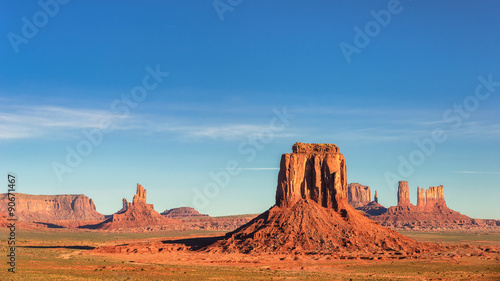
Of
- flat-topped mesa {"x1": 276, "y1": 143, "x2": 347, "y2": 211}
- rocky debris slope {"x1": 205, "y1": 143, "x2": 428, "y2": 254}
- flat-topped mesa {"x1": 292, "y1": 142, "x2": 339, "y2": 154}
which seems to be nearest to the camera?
rocky debris slope {"x1": 205, "y1": 143, "x2": 428, "y2": 254}

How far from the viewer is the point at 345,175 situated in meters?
118

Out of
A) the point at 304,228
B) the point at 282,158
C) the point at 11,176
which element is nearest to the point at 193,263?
the point at 304,228

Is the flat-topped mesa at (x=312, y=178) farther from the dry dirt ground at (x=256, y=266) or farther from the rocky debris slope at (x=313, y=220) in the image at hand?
the dry dirt ground at (x=256, y=266)

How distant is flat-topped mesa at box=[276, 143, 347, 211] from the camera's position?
11450cm

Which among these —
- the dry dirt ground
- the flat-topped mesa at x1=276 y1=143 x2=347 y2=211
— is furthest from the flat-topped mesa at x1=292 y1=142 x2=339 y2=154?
the dry dirt ground

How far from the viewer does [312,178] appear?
115500mm

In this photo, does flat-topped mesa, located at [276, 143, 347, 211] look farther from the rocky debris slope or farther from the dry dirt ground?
the dry dirt ground

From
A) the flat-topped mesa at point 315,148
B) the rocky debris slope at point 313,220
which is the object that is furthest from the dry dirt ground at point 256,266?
the flat-topped mesa at point 315,148

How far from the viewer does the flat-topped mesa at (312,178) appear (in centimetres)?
11450

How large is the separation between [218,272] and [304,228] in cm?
3184

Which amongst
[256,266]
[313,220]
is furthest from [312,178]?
[256,266]

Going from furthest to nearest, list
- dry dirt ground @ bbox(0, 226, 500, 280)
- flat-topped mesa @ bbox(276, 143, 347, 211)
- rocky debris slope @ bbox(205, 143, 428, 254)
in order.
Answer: flat-topped mesa @ bbox(276, 143, 347, 211) → rocky debris slope @ bbox(205, 143, 428, 254) → dry dirt ground @ bbox(0, 226, 500, 280)

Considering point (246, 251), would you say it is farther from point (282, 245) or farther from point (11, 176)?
point (11, 176)

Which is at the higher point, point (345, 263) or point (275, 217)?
point (275, 217)
